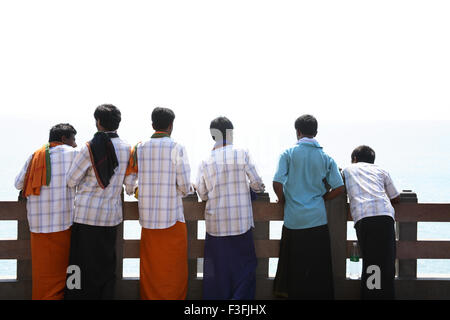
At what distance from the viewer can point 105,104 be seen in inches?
161

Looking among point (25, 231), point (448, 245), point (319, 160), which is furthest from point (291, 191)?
point (25, 231)

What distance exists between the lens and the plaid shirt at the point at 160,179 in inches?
159

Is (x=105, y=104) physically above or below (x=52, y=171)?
above

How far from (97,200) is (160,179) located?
50 centimetres

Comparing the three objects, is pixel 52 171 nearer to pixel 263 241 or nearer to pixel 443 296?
pixel 263 241

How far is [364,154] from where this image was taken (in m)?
4.44

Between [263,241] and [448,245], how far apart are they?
1.58 metres

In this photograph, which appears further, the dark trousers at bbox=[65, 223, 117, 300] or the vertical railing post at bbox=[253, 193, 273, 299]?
the vertical railing post at bbox=[253, 193, 273, 299]

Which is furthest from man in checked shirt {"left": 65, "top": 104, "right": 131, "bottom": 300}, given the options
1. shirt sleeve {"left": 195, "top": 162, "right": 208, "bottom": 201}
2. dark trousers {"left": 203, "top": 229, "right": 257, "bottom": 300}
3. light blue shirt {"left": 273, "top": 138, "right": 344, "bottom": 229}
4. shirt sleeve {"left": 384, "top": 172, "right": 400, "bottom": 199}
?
shirt sleeve {"left": 384, "top": 172, "right": 400, "bottom": 199}

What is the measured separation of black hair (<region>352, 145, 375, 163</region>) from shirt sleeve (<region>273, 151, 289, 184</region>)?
26.6 inches

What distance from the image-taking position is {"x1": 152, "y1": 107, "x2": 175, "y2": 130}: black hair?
4086 millimetres

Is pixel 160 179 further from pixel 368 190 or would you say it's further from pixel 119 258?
pixel 368 190

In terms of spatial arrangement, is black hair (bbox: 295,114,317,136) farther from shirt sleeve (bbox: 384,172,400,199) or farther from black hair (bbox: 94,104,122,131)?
black hair (bbox: 94,104,122,131)
